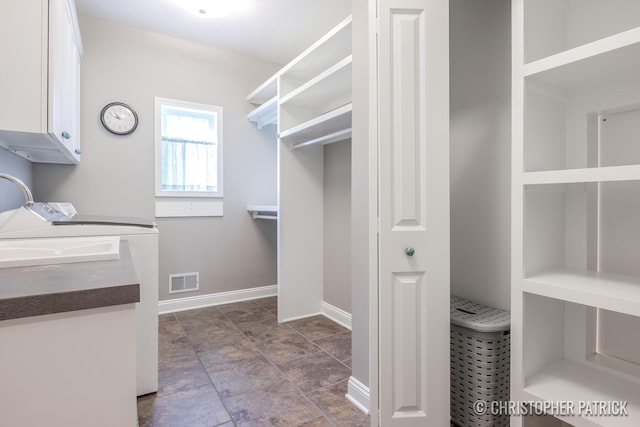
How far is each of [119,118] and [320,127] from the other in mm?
1830

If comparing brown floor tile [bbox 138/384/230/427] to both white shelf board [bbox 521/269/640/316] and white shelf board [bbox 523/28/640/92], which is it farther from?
white shelf board [bbox 523/28/640/92]

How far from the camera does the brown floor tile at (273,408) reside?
1540 millimetres

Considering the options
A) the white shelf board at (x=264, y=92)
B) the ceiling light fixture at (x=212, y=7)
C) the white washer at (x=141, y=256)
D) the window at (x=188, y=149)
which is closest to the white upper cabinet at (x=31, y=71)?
the white washer at (x=141, y=256)

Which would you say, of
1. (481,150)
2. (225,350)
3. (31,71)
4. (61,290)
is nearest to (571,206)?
(481,150)

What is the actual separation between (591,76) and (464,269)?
996 mm

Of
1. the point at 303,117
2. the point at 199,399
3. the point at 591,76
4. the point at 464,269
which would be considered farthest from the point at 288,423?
the point at 303,117

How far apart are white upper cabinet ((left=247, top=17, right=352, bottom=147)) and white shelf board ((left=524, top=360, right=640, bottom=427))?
5.34 feet

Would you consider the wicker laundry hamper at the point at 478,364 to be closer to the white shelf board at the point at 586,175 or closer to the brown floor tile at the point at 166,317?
the white shelf board at the point at 586,175

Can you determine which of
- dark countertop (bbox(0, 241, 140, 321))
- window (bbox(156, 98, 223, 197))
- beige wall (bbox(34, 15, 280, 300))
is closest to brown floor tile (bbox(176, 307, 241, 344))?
beige wall (bbox(34, 15, 280, 300))

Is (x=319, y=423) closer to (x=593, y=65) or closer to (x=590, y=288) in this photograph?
(x=590, y=288)

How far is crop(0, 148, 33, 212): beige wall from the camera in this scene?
1807 millimetres

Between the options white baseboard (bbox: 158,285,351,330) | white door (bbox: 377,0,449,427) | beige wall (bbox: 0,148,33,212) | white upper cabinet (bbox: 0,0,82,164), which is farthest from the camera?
white baseboard (bbox: 158,285,351,330)

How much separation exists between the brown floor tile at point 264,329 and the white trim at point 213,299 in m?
0.65

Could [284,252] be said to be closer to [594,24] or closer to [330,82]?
[330,82]
